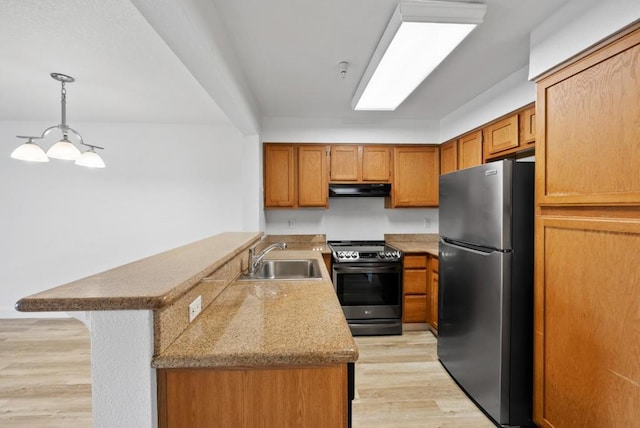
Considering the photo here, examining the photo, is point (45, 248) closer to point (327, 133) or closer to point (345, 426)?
point (327, 133)

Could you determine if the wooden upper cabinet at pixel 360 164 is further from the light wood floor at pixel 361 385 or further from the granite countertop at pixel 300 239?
the light wood floor at pixel 361 385

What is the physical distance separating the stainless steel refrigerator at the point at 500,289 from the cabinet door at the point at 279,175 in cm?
199

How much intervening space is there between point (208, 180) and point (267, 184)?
909mm

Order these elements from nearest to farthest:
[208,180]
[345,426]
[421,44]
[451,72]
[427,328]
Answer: [345,426], [421,44], [451,72], [427,328], [208,180]

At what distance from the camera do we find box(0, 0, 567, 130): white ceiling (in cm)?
161

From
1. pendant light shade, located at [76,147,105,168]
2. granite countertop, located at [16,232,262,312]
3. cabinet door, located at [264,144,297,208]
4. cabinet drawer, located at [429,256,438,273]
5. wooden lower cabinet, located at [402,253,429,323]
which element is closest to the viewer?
granite countertop, located at [16,232,262,312]

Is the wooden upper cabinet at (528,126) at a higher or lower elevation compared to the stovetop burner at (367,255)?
higher

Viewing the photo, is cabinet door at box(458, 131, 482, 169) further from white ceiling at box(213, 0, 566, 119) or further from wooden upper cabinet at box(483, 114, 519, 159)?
white ceiling at box(213, 0, 566, 119)

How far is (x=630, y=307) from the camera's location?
4.07 feet

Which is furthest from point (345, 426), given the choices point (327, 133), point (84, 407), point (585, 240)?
point (327, 133)

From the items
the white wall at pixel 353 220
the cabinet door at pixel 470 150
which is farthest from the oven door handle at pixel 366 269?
the cabinet door at pixel 470 150

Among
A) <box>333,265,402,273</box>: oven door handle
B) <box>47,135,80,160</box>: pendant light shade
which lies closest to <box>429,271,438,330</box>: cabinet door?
<box>333,265,402,273</box>: oven door handle

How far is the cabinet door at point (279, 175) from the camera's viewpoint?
3502mm

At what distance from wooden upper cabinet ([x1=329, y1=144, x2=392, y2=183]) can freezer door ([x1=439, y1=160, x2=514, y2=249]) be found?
1243 mm
